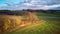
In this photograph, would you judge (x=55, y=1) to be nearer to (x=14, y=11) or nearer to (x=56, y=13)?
(x=56, y=13)

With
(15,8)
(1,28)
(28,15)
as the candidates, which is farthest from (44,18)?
(1,28)

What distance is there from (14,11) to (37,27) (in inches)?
14.5

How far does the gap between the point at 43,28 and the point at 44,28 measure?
0.04 ft

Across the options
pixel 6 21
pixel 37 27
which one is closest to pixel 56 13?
pixel 37 27

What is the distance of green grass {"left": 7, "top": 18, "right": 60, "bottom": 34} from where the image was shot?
66.0 inches

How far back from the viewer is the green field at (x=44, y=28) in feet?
5.50

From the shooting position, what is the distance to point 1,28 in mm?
1692

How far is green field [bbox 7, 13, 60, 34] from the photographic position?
5.50 feet

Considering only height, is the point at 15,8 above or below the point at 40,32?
above

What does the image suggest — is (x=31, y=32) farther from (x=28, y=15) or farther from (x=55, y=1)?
(x=55, y=1)

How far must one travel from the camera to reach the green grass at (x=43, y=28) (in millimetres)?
1677

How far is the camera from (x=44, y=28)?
1.68m

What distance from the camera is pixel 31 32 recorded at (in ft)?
5.52

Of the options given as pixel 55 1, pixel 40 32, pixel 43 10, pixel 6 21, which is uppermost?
pixel 55 1
